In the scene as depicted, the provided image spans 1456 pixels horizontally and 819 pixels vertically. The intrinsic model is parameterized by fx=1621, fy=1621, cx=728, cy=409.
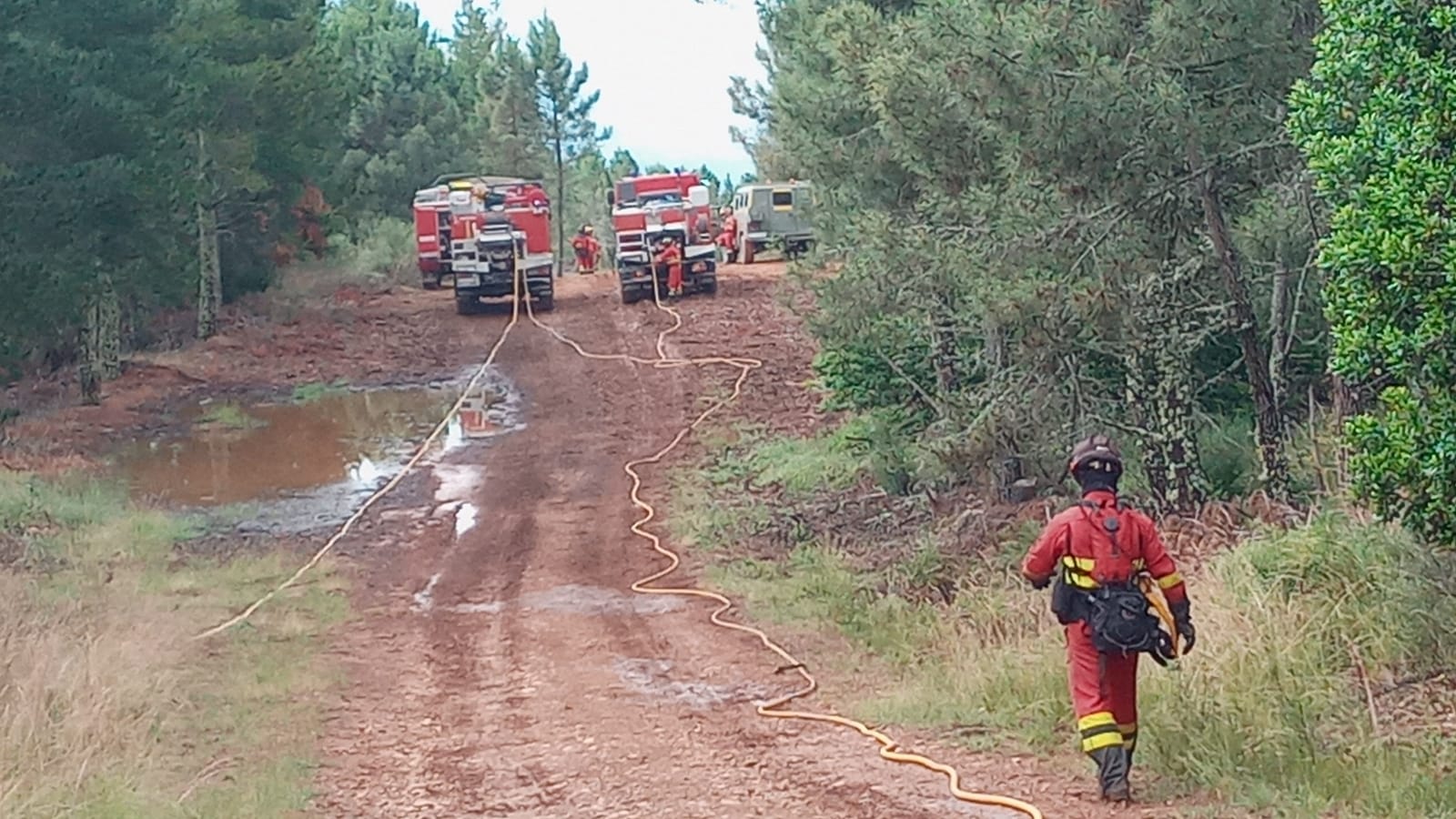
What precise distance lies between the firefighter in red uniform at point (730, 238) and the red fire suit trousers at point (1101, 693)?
37.3m

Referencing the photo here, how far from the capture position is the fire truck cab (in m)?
32.8

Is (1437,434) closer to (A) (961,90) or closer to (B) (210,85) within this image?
(A) (961,90)

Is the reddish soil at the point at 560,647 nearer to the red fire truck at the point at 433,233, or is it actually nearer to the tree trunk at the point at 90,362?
the tree trunk at the point at 90,362

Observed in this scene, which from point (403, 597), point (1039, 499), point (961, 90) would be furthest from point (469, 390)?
point (961, 90)

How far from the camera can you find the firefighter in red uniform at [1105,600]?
6652 mm

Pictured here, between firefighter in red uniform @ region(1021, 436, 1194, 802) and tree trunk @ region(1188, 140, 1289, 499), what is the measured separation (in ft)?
13.7

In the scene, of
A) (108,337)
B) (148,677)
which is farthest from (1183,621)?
(108,337)

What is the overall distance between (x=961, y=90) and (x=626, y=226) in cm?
2293

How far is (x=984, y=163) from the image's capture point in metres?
11.5

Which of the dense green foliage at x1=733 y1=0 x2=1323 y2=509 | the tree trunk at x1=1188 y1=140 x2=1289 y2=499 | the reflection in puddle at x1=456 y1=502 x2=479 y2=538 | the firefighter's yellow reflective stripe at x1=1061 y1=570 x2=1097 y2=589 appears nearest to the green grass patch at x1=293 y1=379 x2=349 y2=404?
the reflection in puddle at x1=456 y1=502 x2=479 y2=538

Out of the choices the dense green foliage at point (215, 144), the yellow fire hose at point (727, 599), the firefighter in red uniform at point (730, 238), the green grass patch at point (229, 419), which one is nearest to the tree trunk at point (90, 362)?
the dense green foliage at point (215, 144)

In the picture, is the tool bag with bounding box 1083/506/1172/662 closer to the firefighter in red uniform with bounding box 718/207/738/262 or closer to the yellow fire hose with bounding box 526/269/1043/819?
the yellow fire hose with bounding box 526/269/1043/819

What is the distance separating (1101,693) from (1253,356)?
4813 millimetres

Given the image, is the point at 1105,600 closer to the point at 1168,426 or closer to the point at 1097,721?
the point at 1097,721
